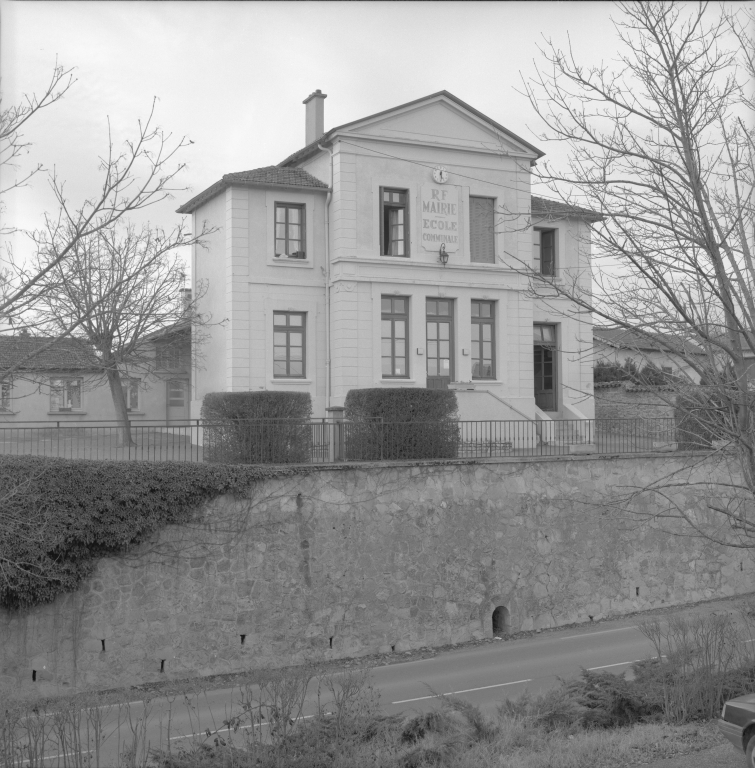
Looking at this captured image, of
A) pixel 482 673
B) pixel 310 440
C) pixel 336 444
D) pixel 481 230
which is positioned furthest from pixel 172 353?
pixel 482 673

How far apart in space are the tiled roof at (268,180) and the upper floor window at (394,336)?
3886 millimetres

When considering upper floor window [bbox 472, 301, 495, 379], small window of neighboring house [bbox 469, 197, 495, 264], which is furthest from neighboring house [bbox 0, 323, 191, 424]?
small window of neighboring house [bbox 469, 197, 495, 264]

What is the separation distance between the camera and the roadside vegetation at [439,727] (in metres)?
7.93

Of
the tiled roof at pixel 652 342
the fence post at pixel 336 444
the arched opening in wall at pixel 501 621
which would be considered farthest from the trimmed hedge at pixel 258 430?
the tiled roof at pixel 652 342

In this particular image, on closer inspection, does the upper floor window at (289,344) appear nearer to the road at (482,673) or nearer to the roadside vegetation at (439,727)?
the road at (482,673)

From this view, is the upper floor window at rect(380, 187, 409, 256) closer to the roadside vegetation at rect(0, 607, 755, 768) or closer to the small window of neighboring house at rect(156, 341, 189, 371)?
the small window of neighboring house at rect(156, 341, 189, 371)

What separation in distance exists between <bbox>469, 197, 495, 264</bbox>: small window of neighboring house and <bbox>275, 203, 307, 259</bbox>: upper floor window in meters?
5.15

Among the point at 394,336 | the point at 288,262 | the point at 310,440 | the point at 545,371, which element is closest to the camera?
the point at 310,440

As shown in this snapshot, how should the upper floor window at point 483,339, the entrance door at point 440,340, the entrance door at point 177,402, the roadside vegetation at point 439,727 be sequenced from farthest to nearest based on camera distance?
1. the entrance door at point 177,402
2. the upper floor window at point 483,339
3. the entrance door at point 440,340
4. the roadside vegetation at point 439,727

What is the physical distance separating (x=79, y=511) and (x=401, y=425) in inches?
281

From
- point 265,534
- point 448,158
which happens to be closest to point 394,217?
point 448,158

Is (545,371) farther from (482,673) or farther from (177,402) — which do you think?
→ (482,673)

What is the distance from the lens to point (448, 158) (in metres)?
26.4

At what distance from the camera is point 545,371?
29.4 meters
